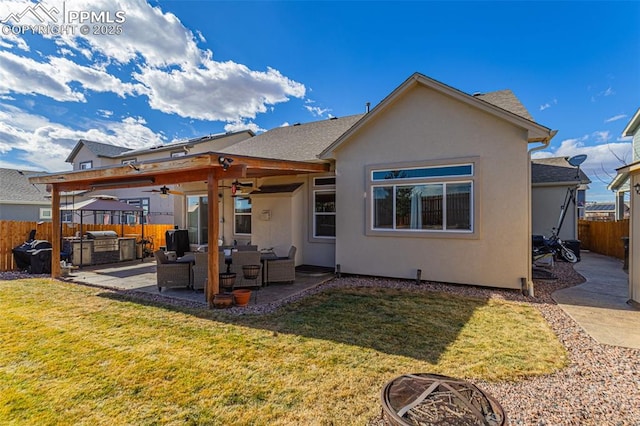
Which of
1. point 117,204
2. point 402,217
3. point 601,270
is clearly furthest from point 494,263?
point 117,204

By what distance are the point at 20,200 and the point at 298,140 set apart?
909 inches

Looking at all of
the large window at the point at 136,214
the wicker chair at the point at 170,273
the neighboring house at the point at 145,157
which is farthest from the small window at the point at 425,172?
the large window at the point at 136,214

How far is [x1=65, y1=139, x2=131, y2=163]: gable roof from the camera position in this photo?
2431cm

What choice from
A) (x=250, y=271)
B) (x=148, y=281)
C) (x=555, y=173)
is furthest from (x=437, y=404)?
(x=555, y=173)

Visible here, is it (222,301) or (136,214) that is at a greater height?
(136,214)

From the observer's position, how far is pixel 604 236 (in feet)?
46.8

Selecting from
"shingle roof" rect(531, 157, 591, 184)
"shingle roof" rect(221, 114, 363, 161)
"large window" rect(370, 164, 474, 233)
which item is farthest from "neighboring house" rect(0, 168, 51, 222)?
"shingle roof" rect(531, 157, 591, 184)

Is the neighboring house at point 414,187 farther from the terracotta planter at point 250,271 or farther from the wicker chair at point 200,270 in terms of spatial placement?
the terracotta planter at point 250,271

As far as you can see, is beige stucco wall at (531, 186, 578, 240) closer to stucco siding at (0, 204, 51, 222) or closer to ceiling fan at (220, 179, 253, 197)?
ceiling fan at (220, 179, 253, 197)

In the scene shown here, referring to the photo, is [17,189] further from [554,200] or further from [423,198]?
[554,200]

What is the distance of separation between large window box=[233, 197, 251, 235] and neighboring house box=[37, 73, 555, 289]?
1498 mm

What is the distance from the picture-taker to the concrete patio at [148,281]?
720 centimetres

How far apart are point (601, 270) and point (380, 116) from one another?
29.9 ft

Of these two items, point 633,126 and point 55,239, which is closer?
point 55,239
